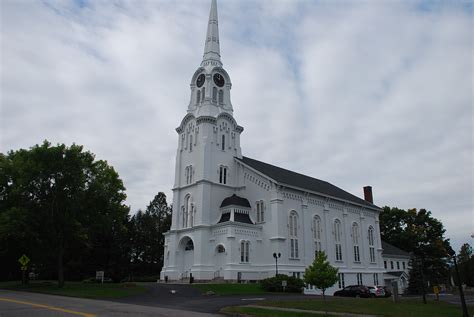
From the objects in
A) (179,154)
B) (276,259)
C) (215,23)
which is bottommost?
(276,259)

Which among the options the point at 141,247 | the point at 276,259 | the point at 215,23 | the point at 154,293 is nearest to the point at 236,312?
the point at 154,293

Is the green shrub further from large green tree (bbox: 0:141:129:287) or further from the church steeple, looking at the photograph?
the church steeple

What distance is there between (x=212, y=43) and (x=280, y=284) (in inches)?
1337

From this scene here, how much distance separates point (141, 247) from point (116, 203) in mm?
27127

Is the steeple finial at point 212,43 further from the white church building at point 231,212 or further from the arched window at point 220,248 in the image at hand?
the arched window at point 220,248

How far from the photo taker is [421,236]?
7262cm

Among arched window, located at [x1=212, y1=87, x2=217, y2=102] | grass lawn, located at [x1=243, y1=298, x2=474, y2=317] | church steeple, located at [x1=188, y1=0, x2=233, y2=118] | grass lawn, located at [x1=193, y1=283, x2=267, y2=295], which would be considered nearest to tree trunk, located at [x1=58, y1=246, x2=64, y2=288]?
grass lawn, located at [x1=193, y1=283, x2=267, y2=295]

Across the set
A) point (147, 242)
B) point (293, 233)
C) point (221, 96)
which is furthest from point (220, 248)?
point (147, 242)

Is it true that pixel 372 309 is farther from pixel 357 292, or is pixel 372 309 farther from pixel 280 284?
pixel 357 292

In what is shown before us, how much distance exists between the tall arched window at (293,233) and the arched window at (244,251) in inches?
218

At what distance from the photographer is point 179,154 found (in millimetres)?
50750

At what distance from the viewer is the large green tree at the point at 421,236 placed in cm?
6688

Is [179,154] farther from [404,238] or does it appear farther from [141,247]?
[404,238]

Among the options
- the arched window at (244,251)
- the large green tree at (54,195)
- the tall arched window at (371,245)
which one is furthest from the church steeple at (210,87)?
the tall arched window at (371,245)
